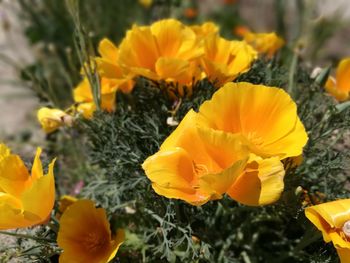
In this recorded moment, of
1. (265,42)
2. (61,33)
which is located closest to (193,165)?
(265,42)

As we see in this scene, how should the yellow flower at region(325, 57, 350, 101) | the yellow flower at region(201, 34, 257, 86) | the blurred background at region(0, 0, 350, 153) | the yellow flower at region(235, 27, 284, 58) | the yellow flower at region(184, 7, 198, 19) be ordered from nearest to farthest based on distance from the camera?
the yellow flower at region(201, 34, 257, 86) < the yellow flower at region(325, 57, 350, 101) < the yellow flower at region(235, 27, 284, 58) < the blurred background at region(0, 0, 350, 153) < the yellow flower at region(184, 7, 198, 19)

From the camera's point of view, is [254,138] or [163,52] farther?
[163,52]

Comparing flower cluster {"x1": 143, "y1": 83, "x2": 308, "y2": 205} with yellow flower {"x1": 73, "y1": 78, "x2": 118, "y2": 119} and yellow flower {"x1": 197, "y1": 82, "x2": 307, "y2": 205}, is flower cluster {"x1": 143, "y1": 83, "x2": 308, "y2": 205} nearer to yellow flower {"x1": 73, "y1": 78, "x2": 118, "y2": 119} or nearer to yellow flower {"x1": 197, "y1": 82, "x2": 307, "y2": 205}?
yellow flower {"x1": 197, "y1": 82, "x2": 307, "y2": 205}

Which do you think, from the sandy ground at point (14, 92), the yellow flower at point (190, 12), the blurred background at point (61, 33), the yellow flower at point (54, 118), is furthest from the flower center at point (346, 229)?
the yellow flower at point (190, 12)

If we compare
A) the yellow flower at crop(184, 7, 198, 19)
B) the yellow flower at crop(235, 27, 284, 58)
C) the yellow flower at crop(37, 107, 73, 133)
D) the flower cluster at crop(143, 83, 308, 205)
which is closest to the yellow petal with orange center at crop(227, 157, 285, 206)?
the flower cluster at crop(143, 83, 308, 205)

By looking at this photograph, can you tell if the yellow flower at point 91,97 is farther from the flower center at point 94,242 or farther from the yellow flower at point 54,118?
the flower center at point 94,242

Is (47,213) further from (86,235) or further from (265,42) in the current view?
(265,42)
